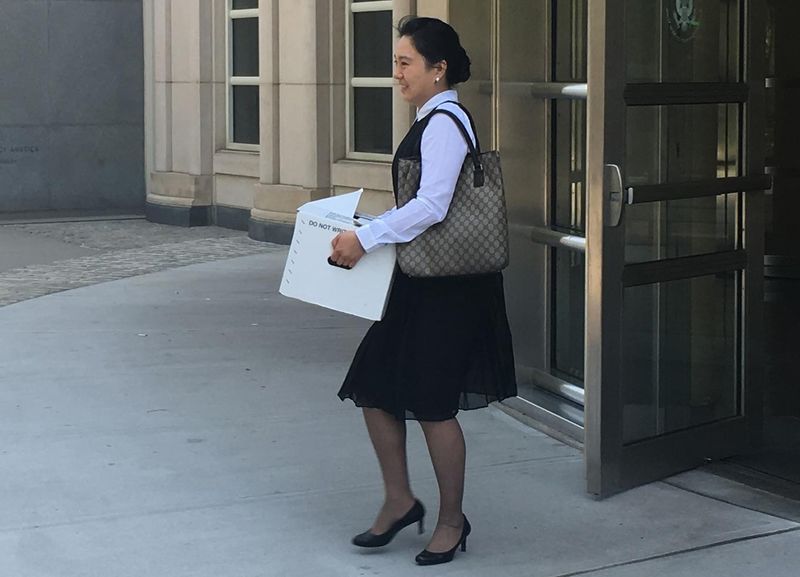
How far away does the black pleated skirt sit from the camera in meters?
4.77

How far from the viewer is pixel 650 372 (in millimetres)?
5742

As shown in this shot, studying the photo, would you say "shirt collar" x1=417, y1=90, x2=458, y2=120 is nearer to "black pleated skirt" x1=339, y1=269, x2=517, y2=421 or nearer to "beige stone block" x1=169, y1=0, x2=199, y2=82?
"black pleated skirt" x1=339, y1=269, x2=517, y2=421

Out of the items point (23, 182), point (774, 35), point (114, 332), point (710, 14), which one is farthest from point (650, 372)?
point (23, 182)

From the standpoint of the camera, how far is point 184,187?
16.2 m

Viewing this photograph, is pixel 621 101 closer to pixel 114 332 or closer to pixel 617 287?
pixel 617 287

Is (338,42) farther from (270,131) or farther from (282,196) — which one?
(282,196)

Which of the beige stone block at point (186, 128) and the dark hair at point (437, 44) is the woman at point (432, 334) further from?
the beige stone block at point (186, 128)

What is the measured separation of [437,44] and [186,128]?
1169cm

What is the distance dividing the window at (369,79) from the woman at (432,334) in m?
8.82

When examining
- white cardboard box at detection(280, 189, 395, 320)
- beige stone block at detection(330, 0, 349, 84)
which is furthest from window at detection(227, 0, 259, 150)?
white cardboard box at detection(280, 189, 395, 320)

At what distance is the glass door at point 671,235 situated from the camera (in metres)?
5.38

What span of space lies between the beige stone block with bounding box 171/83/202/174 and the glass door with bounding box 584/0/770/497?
34.7 feet

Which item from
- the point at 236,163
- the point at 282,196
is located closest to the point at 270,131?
the point at 282,196

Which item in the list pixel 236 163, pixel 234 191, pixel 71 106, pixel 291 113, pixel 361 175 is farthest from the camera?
pixel 71 106
